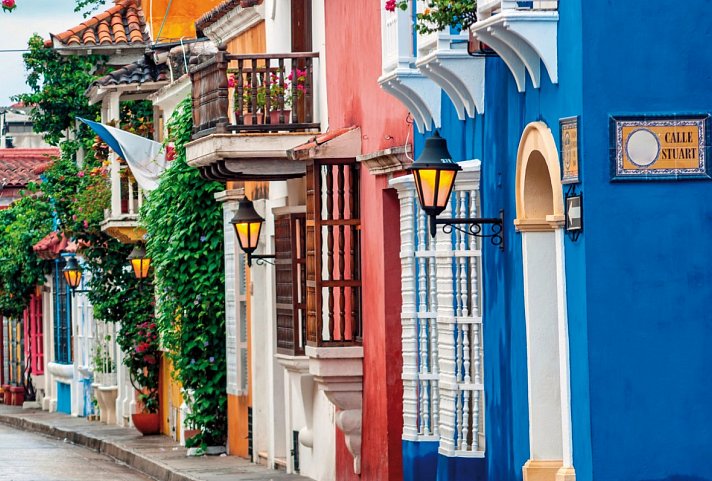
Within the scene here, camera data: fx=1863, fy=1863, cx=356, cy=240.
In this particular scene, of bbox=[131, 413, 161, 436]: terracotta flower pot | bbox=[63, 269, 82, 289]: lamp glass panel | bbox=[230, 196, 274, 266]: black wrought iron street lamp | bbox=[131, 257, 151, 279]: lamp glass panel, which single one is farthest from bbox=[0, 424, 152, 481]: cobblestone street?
bbox=[230, 196, 274, 266]: black wrought iron street lamp

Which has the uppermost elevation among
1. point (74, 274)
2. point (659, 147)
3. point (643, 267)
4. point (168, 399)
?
point (659, 147)

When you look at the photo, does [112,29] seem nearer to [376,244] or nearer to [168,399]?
[168,399]

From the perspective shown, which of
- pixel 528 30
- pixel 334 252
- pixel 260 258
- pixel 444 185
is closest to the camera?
pixel 528 30

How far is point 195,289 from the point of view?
23047mm

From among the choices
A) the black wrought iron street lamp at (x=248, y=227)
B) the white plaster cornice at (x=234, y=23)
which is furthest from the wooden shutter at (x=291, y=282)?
the white plaster cornice at (x=234, y=23)

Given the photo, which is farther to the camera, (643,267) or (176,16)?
(176,16)

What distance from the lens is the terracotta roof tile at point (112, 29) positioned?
30922 millimetres

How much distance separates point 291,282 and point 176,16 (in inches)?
471

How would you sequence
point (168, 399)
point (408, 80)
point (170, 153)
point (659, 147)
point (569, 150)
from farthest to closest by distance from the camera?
point (168, 399), point (170, 153), point (408, 80), point (569, 150), point (659, 147)

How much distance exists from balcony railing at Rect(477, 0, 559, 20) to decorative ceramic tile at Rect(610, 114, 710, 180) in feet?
2.93

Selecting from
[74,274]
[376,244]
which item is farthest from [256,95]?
[74,274]

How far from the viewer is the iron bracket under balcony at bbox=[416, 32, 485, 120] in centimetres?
1279

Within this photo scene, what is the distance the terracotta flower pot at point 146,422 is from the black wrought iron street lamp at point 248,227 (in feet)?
27.0

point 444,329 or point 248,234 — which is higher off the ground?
point 248,234
